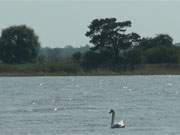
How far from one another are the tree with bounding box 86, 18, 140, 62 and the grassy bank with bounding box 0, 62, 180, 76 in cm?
345

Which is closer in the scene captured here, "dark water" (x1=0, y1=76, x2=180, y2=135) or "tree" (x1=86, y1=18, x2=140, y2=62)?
"dark water" (x1=0, y1=76, x2=180, y2=135)

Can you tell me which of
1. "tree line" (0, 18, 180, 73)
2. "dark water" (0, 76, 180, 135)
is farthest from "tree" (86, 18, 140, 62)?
"dark water" (0, 76, 180, 135)

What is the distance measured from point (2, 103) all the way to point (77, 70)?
69710 millimetres

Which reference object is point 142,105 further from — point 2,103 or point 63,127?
point 63,127

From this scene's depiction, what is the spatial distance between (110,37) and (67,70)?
8084 mm

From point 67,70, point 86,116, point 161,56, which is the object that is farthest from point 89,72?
point 86,116

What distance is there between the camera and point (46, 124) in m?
44.2

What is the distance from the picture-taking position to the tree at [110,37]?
12850 cm

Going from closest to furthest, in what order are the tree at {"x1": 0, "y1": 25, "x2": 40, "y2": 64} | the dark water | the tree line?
the dark water → the tree line → the tree at {"x1": 0, "y1": 25, "x2": 40, "y2": 64}

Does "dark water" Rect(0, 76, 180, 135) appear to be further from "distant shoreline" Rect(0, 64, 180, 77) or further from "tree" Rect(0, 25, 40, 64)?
"tree" Rect(0, 25, 40, 64)

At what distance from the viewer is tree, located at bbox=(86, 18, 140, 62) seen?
5059 inches

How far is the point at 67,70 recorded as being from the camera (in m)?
134

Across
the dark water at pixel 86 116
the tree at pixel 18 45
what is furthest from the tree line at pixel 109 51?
the dark water at pixel 86 116

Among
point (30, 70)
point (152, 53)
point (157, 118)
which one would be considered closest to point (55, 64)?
point (30, 70)
